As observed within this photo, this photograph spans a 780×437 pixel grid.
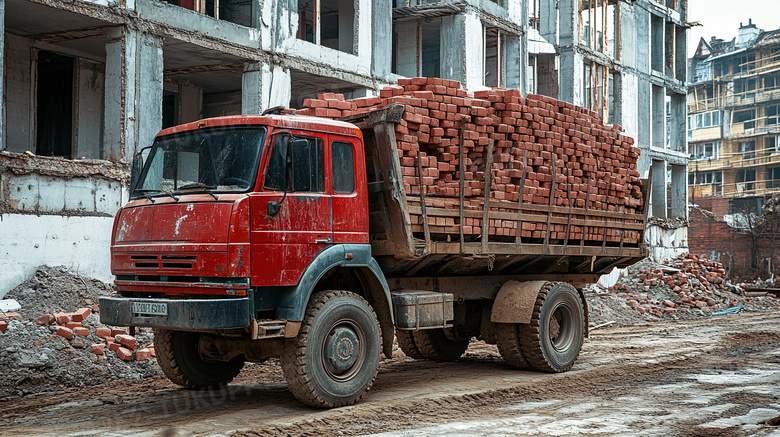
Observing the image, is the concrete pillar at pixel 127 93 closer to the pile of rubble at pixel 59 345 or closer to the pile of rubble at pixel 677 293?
the pile of rubble at pixel 59 345

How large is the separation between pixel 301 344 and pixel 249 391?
186cm

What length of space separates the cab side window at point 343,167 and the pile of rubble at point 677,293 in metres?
13.6

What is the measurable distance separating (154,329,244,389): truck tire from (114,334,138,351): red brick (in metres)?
2.12

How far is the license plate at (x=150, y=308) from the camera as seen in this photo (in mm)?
6641

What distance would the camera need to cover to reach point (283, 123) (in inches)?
282

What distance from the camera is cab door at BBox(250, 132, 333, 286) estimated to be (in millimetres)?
6762

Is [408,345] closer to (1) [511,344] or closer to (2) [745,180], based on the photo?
(1) [511,344]

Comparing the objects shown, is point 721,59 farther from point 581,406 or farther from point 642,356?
point 581,406

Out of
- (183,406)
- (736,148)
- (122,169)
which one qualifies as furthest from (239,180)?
(736,148)

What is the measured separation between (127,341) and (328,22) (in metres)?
15.6

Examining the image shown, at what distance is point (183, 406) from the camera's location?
755cm

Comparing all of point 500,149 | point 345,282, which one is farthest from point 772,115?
point 345,282

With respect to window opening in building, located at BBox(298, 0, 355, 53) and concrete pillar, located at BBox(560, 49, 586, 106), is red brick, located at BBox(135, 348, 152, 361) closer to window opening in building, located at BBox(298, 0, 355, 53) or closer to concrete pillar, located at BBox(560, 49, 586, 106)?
window opening in building, located at BBox(298, 0, 355, 53)

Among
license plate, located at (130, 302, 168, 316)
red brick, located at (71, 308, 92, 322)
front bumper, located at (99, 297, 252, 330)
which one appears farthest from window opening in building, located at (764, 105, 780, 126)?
license plate, located at (130, 302, 168, 316)
